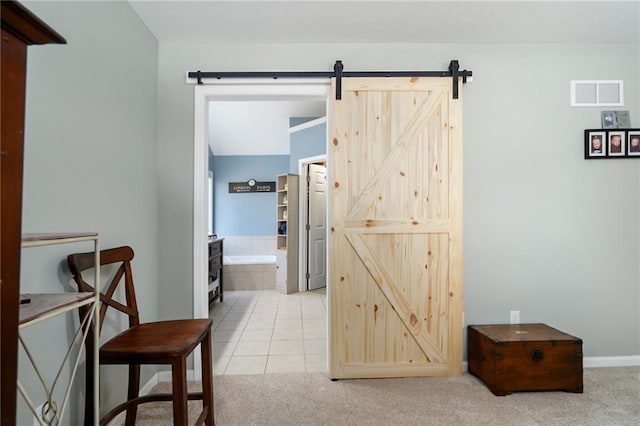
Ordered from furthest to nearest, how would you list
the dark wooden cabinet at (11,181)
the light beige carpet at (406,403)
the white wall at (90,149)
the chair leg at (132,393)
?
the light beige carpet at (406,403), the chair leg at (132,393), the white wall at (90,149), the dark wooden cabinet at (11,181)

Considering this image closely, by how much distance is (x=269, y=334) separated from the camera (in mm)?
3154

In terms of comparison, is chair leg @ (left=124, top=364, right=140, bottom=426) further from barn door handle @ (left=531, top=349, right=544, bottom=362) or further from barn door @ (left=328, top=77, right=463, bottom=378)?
barn door handle @ (left=531, top=349, right=544, bottom=362)

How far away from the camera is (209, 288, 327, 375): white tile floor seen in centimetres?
248

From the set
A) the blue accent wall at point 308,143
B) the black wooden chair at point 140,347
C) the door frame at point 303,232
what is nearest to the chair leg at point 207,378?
the black wooden chair at point 140,347

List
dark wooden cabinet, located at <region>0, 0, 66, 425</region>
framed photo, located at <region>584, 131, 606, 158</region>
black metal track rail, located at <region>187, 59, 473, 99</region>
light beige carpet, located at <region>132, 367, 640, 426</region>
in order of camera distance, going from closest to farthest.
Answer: dark wooden cabinet, located at <region>0, 0, 66, 425</region> < light beige carpet, located at <region>132, 367, 640, 426</region> < black metal track rail, located at <region>187, 59, 473, 99</region> < framed photo, located at <region>584, 131, 606, 158</region>

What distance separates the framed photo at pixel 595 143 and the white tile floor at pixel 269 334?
101 inches

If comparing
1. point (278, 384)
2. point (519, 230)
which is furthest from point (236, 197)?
point (519, 230)

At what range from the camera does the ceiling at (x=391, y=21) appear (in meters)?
1.93

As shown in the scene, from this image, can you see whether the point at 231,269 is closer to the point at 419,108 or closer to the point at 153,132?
the point at 153,132

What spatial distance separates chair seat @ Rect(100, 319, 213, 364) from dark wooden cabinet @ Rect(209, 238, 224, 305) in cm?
256

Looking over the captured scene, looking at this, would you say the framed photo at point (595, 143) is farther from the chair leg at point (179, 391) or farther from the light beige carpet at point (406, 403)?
the chair leg at point (179, 391)

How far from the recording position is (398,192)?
225 centimetres

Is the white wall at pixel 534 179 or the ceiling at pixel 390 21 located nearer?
the ceiling at pixel 390 21

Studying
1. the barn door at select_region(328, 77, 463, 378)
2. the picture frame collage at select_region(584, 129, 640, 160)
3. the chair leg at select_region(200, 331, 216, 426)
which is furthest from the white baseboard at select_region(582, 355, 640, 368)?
the chair leg at select_region(200, 331, 216, 426)
